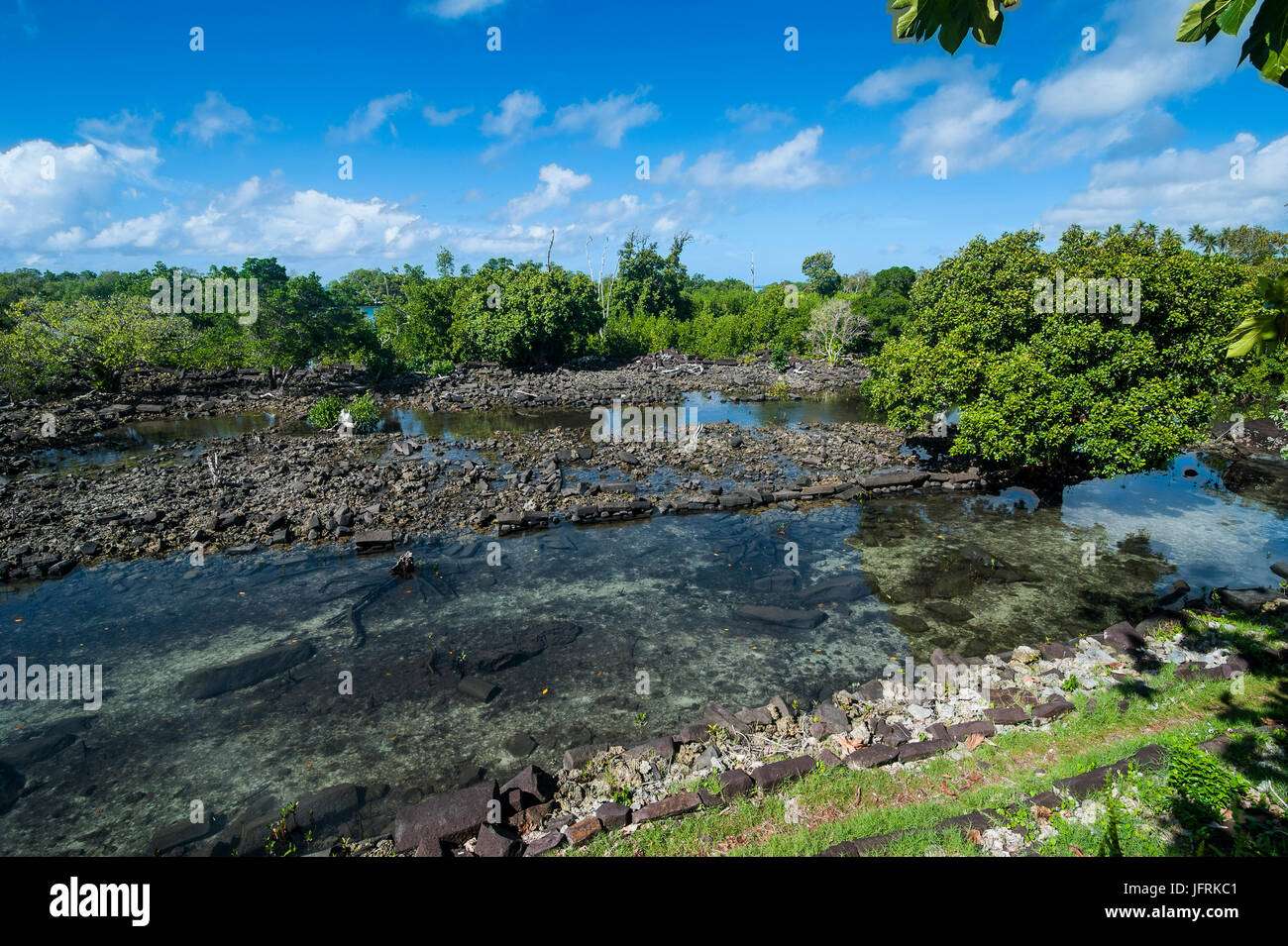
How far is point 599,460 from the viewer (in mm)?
22000

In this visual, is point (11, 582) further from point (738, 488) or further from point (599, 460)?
point (738, 488)

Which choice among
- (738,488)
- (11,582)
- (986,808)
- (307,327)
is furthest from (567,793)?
(307,327)

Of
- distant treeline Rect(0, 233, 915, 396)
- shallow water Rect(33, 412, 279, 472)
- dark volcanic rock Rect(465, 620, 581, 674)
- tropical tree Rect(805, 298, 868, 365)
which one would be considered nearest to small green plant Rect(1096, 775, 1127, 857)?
dark volcanic rock Rect(465, 620, 581, 674)

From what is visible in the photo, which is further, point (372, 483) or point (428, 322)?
point (428, 322)

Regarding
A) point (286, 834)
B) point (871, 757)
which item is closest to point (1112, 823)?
point (871, 757)

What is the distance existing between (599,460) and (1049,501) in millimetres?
14392

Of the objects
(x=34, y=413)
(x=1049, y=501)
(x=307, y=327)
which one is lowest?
(x=1049, y=501)

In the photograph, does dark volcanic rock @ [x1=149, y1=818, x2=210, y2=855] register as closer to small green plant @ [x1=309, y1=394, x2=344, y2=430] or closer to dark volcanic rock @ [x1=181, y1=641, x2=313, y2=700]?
dark volcanic rock @ [x1=181, y1=641, x2=313, y2=700]

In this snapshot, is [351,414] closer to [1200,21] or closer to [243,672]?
[243,672]

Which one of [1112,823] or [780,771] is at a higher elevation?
[1112,823]

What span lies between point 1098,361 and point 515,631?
1494cm

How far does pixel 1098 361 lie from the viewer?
14.4m

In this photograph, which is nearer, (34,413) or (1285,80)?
(1285,80)

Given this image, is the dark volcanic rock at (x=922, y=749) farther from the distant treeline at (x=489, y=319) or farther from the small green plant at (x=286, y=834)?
the distant treeline at (x=489, y=319)
